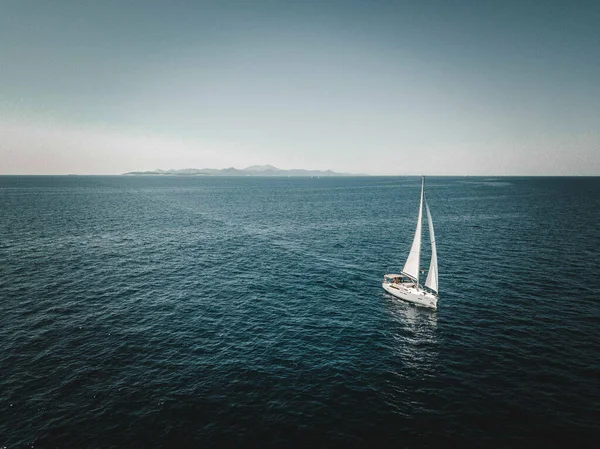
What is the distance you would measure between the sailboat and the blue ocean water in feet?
5.75

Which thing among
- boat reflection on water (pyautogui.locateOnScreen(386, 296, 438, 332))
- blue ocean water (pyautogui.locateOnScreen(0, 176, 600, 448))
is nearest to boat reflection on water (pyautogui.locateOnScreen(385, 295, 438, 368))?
boat reflection on water (pyautogui.locateOnScreen(386, 296, 438, 332))

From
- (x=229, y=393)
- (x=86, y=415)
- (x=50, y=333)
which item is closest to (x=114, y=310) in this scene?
(x=50, y=333)

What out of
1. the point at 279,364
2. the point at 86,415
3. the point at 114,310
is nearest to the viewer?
the point at 86,415

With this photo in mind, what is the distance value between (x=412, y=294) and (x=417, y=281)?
3.54m

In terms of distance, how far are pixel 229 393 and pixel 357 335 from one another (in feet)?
57.8

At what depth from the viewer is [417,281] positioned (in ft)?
173

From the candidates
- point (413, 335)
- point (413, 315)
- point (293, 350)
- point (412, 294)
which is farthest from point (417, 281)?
point (293, 350)

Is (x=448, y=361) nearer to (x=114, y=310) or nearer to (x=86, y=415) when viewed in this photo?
(x=86, y=415)

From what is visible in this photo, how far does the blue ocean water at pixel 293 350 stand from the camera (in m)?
26.5

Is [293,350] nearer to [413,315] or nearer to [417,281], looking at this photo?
[413,315]

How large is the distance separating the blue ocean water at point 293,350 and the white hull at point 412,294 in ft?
4.61

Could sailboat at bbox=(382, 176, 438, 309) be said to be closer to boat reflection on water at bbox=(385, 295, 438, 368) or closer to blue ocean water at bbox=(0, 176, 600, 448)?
boat reflection on water at bbox=(385, 295, 438, 368)

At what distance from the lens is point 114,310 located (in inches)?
1854

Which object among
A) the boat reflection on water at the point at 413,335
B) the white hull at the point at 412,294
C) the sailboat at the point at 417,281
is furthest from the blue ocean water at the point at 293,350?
the sailboat at the point at 417,281
